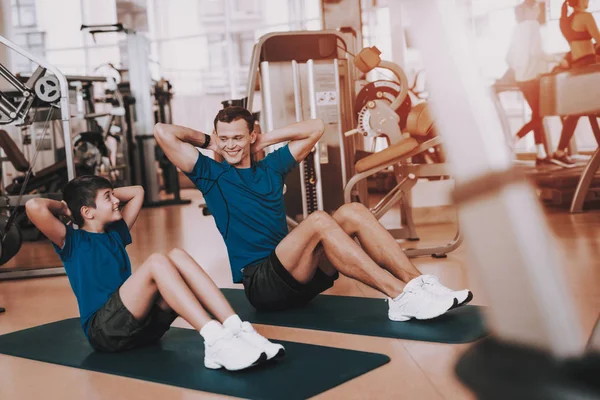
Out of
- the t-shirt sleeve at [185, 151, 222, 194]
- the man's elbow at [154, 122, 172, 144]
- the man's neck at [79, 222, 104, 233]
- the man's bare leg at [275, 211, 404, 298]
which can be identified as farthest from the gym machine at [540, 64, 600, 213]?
the man's neck at [79, 222, 104, 233]

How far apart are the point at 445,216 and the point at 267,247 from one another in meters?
3.44

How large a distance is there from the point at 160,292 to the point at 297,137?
1.12 m

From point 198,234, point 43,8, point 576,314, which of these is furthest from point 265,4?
point 576,314

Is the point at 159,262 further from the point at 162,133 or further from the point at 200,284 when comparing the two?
the point at 162,133

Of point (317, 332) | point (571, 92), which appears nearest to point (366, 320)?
point (317, 332)

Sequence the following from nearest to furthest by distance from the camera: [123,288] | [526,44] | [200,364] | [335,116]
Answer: [526,44] → [200,364] → [123,288] → [335,116]

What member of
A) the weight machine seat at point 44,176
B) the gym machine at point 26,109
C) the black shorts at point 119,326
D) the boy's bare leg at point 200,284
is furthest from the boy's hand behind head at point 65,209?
the weight machine seat at point 44,176

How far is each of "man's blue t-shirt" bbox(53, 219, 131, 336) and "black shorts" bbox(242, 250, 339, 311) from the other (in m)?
0.53

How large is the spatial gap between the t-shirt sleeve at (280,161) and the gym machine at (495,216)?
7.23ft

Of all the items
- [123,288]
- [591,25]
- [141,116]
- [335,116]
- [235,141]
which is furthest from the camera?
[141,116]

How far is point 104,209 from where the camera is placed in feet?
7.76

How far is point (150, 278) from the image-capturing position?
2.16 metres

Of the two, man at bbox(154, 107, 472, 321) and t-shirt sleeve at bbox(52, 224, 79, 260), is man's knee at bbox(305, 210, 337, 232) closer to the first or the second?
man at bbox(154, 107, 472, 321)

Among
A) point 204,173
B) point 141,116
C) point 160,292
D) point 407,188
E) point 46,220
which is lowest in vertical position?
point 160,292
